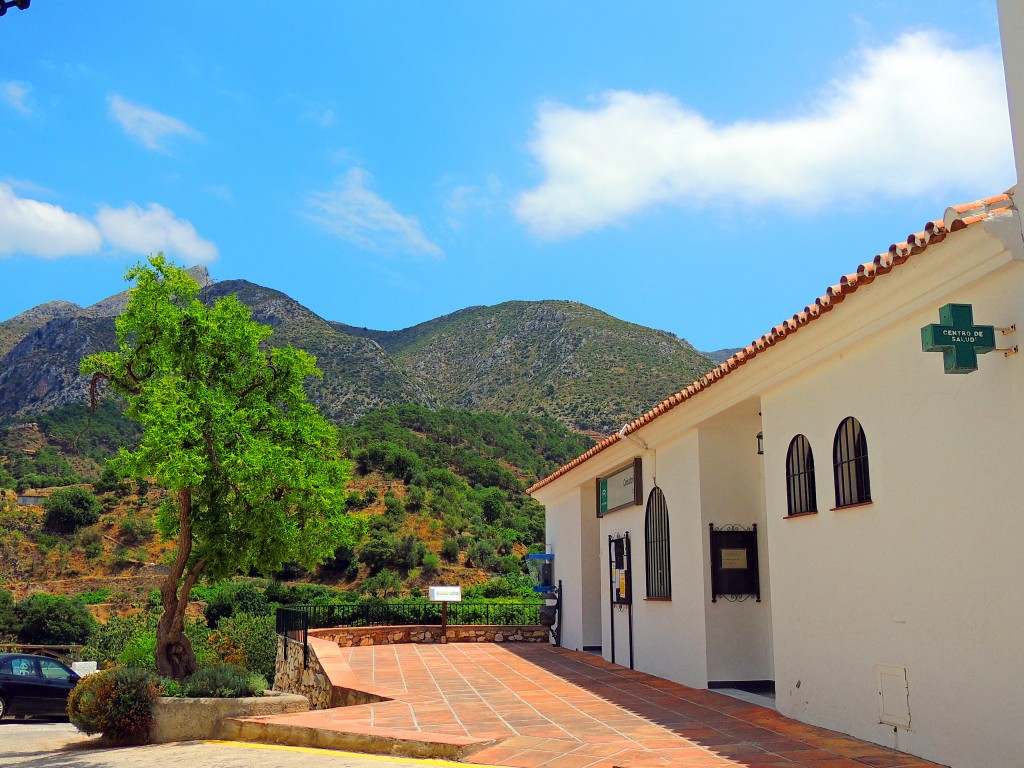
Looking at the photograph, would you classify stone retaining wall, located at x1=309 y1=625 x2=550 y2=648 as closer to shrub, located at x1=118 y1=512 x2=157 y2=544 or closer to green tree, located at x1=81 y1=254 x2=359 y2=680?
green tree, located at x1=81 y1=254 x2=359 y2=680

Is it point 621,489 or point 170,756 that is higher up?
point 621,489

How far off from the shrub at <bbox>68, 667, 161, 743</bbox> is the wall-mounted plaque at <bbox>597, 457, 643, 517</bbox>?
25.5 ft

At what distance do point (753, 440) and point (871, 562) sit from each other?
4.39 meters

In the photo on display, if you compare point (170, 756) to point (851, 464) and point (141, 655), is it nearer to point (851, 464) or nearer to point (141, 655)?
point (141, 655)

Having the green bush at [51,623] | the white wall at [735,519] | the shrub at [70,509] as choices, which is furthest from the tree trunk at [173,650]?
the shrub at [70,509]

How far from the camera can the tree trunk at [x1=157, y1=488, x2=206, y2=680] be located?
46.6 ft

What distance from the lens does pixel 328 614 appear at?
21.5 meters

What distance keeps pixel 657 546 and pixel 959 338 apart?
322 inches

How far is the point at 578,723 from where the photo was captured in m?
9.42

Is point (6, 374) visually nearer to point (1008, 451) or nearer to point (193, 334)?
point (193, 334)

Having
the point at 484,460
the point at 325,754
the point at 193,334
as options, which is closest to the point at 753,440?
the point at 325,754

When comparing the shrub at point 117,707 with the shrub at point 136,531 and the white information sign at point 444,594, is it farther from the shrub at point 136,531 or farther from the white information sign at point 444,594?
the shrub at point 136,531

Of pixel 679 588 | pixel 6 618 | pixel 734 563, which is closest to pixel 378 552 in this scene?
pixel 6 618

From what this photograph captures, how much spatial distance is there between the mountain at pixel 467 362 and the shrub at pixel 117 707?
46942 mm
